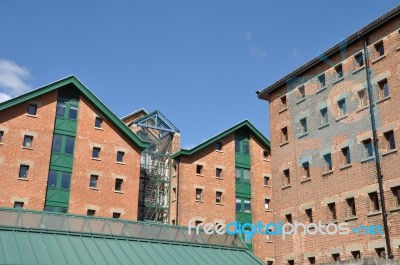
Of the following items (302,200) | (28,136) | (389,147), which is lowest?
(302,200)

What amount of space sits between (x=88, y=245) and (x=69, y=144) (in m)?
21.3

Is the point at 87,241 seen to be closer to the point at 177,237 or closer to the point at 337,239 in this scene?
the point at 177,237

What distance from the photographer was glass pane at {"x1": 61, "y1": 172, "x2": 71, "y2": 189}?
41.8 metres

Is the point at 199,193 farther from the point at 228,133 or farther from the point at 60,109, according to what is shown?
the point at 60,109

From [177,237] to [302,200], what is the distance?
38.3ft

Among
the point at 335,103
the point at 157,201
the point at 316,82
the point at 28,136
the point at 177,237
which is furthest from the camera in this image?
the point at 157,201

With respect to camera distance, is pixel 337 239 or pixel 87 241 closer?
pixel 87 241

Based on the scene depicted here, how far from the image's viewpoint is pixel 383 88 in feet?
100

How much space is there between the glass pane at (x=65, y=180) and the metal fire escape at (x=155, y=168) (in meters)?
9.78

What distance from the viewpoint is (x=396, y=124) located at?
28922mm

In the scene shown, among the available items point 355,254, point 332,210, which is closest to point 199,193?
point 332,210

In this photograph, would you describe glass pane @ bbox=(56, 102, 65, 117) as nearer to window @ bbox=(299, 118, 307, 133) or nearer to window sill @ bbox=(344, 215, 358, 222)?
window @ bbox=(299, 118, 307, 133)

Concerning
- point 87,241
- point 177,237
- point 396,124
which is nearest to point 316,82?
point 396,124

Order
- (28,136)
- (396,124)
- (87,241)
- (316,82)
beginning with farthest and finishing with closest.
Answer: (28,136), (316,82), (396,124), (87,241)
